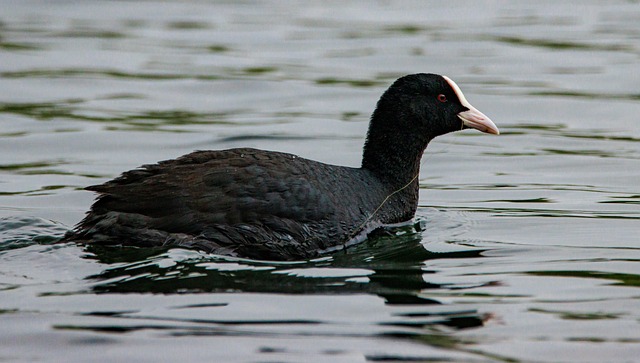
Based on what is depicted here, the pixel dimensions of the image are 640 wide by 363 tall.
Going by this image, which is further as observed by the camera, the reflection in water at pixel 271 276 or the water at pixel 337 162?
the reflection in water at pixel 271 276

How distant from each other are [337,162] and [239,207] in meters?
4.24

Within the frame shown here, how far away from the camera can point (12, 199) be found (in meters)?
9.94

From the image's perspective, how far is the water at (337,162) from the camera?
6.15 meters

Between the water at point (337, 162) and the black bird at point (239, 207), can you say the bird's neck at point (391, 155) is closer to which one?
the black bird at point (239, 207)

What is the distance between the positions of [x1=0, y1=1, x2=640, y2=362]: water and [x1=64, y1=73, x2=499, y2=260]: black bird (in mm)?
141

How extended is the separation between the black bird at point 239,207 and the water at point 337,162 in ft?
0.46

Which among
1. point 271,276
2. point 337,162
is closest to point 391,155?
point 271,276

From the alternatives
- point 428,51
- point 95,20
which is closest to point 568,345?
point 428,51

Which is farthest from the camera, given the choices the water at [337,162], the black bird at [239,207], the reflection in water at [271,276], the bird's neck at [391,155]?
the bird's neck at [391,155]

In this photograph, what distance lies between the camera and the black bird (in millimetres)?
7516

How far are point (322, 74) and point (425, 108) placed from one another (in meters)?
7.07

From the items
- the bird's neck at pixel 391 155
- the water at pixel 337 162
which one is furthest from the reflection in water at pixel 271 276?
the bird's neck at pixel 391 155

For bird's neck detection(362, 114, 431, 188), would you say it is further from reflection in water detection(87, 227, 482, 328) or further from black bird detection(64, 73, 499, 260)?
reflection in water detection(87, 227, 482, 328)

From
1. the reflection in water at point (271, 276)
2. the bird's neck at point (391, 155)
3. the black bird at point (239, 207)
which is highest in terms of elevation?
the bird's neck at point (391, 155)
